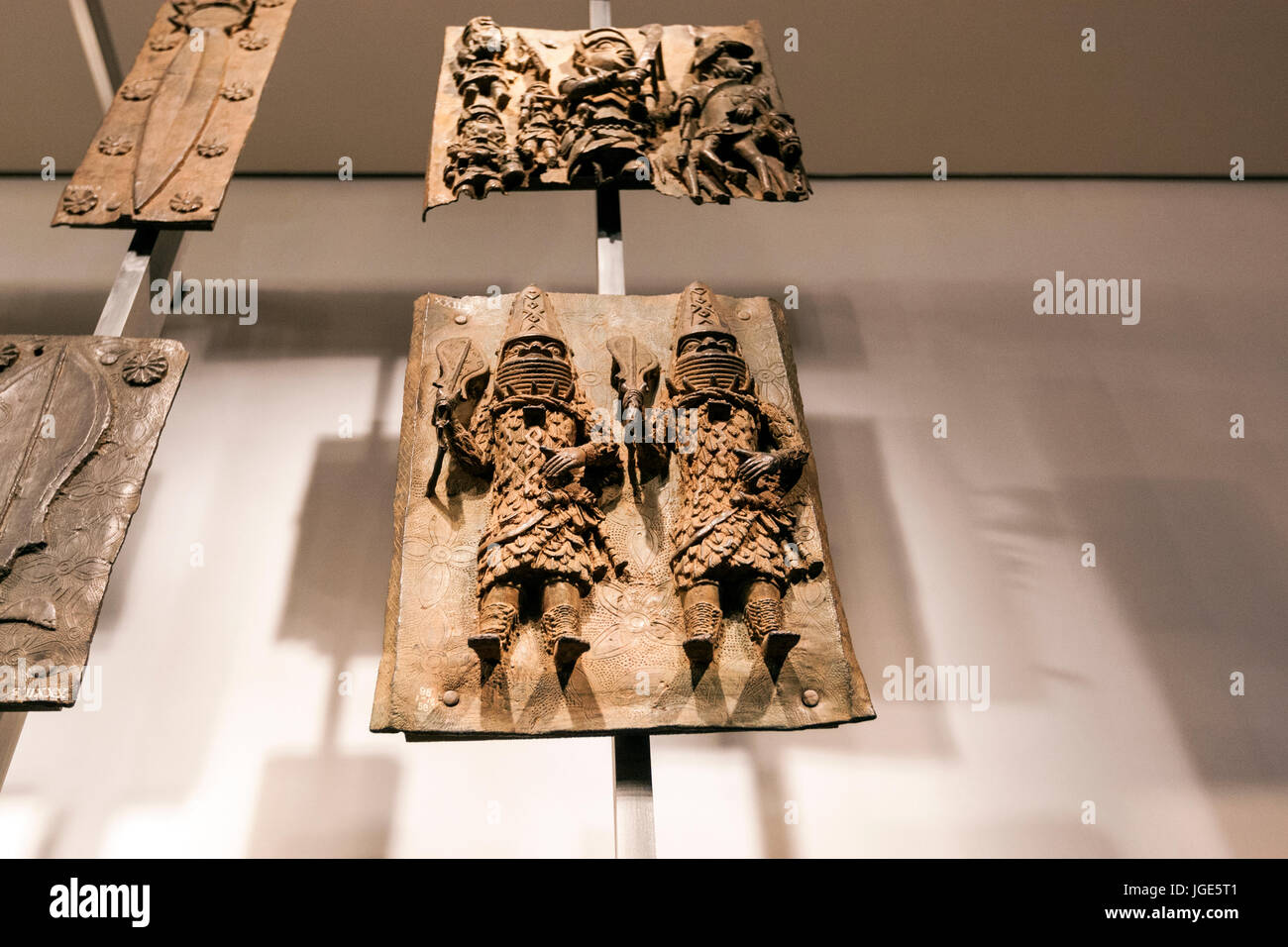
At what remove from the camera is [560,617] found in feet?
7.53

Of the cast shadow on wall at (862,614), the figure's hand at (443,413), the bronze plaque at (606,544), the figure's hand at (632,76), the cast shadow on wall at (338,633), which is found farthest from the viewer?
the figure's hand at (632,76)

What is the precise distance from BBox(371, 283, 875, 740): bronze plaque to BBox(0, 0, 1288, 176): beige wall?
2155 mm

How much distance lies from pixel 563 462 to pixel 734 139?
1.58 meters

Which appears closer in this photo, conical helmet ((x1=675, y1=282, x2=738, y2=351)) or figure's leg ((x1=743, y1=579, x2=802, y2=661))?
figure's leg ((x1=743, y1=579, x2=802, y2=661))

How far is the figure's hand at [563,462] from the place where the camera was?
2471 millimetres

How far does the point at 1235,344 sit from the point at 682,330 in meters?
3.03

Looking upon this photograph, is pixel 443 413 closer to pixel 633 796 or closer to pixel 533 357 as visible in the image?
pixel 533 357

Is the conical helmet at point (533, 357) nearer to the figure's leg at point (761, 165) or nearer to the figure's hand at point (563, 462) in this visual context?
the figure's hand at point (563, 462)

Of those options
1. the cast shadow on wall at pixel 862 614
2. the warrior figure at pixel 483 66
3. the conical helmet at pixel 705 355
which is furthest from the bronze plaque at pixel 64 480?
the cast shadow on wall at pixel 862 614

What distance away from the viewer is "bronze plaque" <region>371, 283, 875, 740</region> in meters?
2.29

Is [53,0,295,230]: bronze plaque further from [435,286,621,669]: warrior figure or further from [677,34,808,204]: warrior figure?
[677,34,808,204]: warrior figure

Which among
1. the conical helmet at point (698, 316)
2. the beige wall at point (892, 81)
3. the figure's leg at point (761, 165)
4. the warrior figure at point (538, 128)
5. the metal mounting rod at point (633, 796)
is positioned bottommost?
the metal mounting rod at point (633, 796)

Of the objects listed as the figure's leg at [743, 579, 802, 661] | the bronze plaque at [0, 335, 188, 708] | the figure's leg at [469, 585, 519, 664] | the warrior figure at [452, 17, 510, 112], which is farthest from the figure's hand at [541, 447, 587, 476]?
the warrior figure at [452, 17, 510, 112]

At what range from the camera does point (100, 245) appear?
466 centimetres
